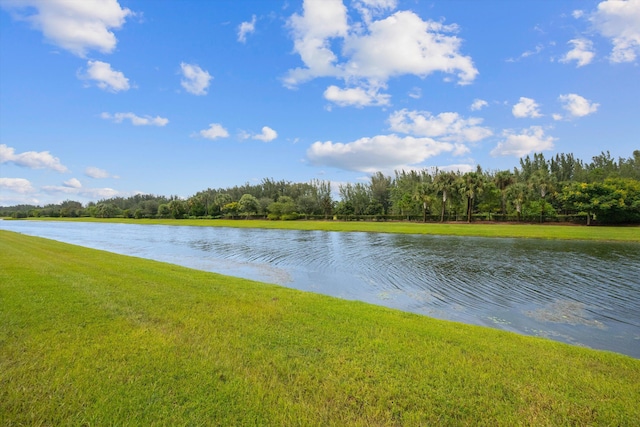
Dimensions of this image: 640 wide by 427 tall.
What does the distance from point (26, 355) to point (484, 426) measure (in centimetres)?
582

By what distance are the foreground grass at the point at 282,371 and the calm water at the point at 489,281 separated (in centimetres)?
256

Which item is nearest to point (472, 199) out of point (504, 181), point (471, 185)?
point (471, 185)

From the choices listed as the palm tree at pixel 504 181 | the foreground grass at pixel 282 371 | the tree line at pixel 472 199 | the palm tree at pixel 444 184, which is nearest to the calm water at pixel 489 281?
the foreground grass at pixel 282 371

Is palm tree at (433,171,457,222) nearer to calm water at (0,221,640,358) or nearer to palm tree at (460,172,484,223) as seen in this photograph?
palm tree at (460,172,484,223)

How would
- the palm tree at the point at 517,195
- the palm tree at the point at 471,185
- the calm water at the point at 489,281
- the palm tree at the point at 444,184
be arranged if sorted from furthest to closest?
the palm tree at the point at 444,184, the palm tree at the point at 471,185, the palm tree at the point at 517,195, the calm water at the point at 489,281

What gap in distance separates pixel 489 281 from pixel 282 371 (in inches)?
425

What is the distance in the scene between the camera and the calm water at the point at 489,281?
301 inches

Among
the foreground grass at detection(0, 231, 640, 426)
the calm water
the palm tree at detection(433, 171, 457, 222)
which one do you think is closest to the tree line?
the palm tree at detection(433, 171, 457, 222)

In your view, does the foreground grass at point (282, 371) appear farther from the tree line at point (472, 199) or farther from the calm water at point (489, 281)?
the tree line at point (472, 199)

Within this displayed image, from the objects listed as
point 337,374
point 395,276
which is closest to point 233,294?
Result: point 337,374

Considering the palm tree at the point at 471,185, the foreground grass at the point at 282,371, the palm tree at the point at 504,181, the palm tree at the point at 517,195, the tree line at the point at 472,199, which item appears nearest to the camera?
the foreground grass at the point at 282,371

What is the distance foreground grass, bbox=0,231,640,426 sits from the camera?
3215 mm

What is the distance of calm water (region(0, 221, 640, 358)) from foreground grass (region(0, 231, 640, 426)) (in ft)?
8.39

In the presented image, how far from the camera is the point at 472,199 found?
56.2 meters
